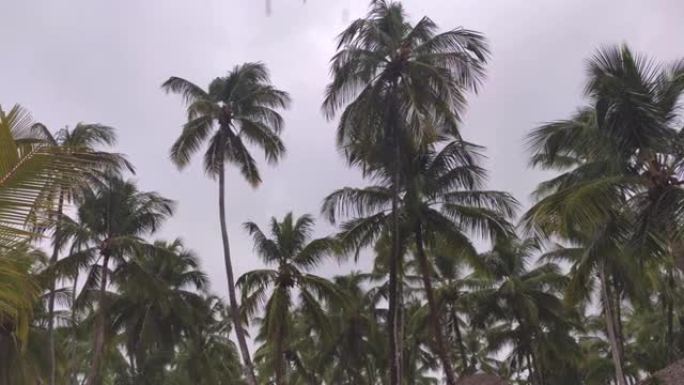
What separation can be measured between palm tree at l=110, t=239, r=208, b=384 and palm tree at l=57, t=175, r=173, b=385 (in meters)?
A: 0.82

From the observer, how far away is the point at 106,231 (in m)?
27.2

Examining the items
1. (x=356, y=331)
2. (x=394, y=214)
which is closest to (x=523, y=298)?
(x=356, y=331)

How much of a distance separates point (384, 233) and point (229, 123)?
7.70 meters

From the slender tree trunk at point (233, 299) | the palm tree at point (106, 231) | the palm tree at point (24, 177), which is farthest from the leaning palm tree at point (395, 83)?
the palm tree at point (24, 177)

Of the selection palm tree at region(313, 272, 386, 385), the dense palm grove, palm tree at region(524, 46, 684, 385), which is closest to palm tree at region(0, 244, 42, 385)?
the dense palm grove

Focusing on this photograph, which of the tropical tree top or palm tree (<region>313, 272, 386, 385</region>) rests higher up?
the tropical tree top

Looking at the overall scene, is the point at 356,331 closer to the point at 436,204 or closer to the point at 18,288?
the point at 436,204

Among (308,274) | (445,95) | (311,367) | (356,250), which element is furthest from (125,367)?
(445,95)

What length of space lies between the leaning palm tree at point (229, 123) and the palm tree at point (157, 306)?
3.77 metres

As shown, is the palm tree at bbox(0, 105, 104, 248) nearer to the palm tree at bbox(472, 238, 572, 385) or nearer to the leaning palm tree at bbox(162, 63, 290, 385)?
the leaning palm tree at bbox(162, 63, 290, 385)

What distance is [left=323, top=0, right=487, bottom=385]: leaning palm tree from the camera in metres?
22.5

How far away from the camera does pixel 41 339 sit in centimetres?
2495

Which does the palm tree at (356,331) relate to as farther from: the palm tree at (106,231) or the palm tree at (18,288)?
the palm tree at (18,288)

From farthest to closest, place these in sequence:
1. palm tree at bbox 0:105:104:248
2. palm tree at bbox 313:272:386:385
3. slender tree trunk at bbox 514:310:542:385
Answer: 1. palm tree at bbox 313:272:386:385
2. slender tree trunk at bbox 514:310:542:385
3. palm tree at bbox 0:105:104:248
